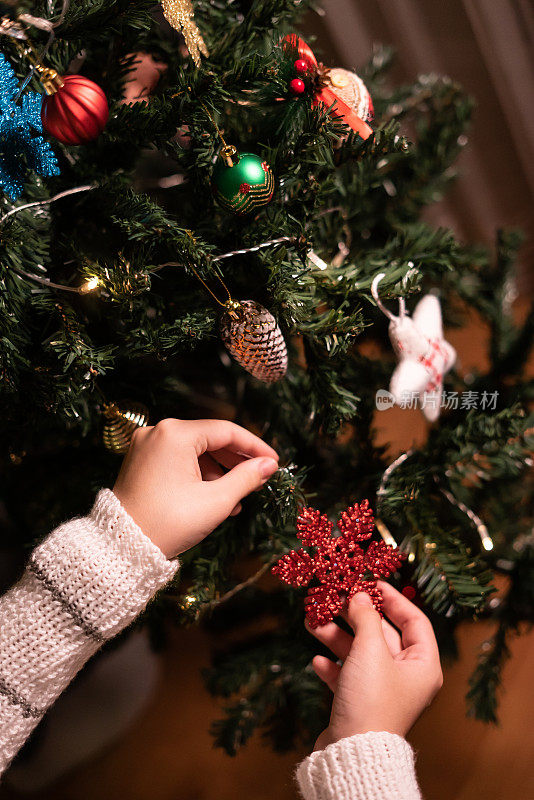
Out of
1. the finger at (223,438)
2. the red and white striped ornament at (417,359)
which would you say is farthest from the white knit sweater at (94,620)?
the red and white striped ornament at (417,359)

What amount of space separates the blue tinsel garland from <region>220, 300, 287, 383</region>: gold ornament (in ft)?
0.68

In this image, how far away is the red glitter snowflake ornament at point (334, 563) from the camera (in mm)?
616

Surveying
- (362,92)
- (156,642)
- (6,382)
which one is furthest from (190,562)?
(362,92)

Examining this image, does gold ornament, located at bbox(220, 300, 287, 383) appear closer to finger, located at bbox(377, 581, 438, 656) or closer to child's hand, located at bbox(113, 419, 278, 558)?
child's hand, located at bbox(113, 419, 278, 558)

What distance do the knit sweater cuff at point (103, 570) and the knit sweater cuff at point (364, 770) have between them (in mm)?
226

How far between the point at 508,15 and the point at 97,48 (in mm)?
1022

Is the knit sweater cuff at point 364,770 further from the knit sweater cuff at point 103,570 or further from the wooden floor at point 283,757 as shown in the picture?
the wooden floor at point 283,757

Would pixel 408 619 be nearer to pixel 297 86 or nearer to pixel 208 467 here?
pixel 208 467

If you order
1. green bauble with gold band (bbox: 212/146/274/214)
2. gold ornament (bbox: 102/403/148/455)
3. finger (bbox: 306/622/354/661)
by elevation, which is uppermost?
green bauble with gold band (bbox: 212/146/274/214)

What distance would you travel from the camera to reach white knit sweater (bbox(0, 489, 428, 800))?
499mm

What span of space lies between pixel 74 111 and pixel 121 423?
0.30m

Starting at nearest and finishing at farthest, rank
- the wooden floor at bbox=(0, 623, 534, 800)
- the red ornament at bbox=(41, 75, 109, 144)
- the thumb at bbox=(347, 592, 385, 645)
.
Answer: the red ornament at bbox=(41, 75, 109, 144) < the thumb at bbox=(347, 592, 385, 645) < the wooden floor at bbox=(0, 623, 534, 800)

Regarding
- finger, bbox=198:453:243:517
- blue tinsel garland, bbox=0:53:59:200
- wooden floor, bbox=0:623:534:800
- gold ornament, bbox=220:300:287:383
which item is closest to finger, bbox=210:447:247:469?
finger, bbox=198:453:243:517

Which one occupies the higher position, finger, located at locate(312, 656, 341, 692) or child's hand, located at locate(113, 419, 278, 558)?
child's hand, located at locate(113, 419, 278, 558)
